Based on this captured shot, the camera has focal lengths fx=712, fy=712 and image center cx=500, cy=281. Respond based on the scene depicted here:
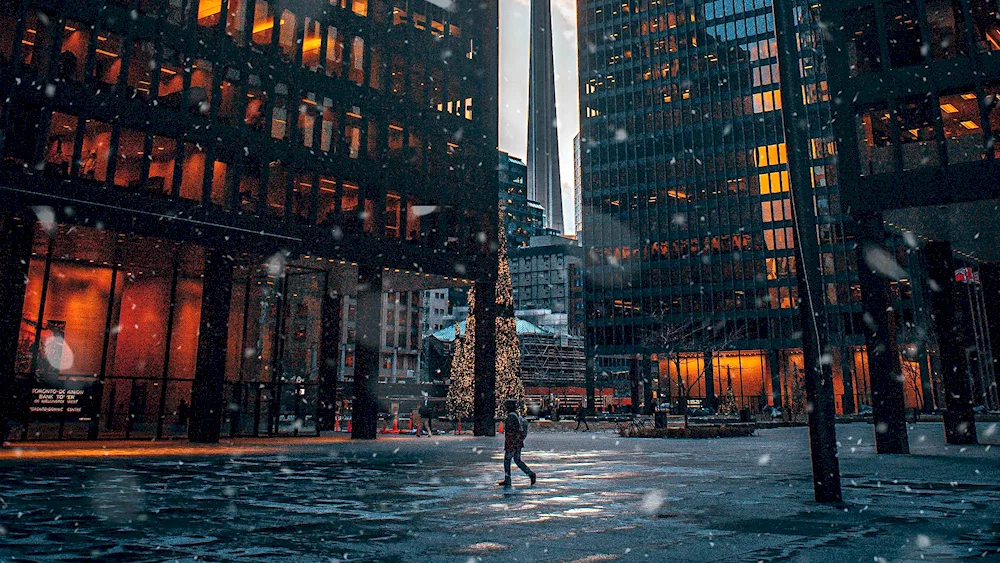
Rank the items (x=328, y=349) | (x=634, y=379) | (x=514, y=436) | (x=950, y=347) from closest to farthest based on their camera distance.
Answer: (x=514, y=436), (x=950, y=347), (x=328, y=349), (x=634, y=379)

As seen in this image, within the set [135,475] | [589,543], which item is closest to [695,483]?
[589,543]

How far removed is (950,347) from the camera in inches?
981

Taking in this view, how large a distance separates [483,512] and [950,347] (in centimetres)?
2183

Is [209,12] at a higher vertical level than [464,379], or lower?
higher

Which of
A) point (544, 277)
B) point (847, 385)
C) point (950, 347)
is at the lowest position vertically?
point (950, 347)

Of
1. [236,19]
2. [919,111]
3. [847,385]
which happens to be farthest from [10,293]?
[847,385]

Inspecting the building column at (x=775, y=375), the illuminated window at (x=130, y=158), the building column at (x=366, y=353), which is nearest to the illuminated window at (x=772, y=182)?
the building column at (x=775, y=375)

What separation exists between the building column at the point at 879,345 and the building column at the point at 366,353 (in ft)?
64.0

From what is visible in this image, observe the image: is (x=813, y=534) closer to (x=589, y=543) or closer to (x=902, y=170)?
(x=589, y=543)

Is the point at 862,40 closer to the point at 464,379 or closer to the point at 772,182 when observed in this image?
the point at 464,379

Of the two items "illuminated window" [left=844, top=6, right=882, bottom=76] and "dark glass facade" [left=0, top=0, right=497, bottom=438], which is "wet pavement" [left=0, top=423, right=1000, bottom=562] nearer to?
"dark glass facade" [left=0, top=0, right=497, bottom=438]

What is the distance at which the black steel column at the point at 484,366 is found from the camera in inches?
1400

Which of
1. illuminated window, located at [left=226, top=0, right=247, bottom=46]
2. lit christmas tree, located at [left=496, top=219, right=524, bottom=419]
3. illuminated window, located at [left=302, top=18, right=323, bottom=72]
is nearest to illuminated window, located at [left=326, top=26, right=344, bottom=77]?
illuminated window, located at [left=302, top=18, right=323, bottom=72]

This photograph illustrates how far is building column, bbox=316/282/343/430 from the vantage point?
33.4 meters
